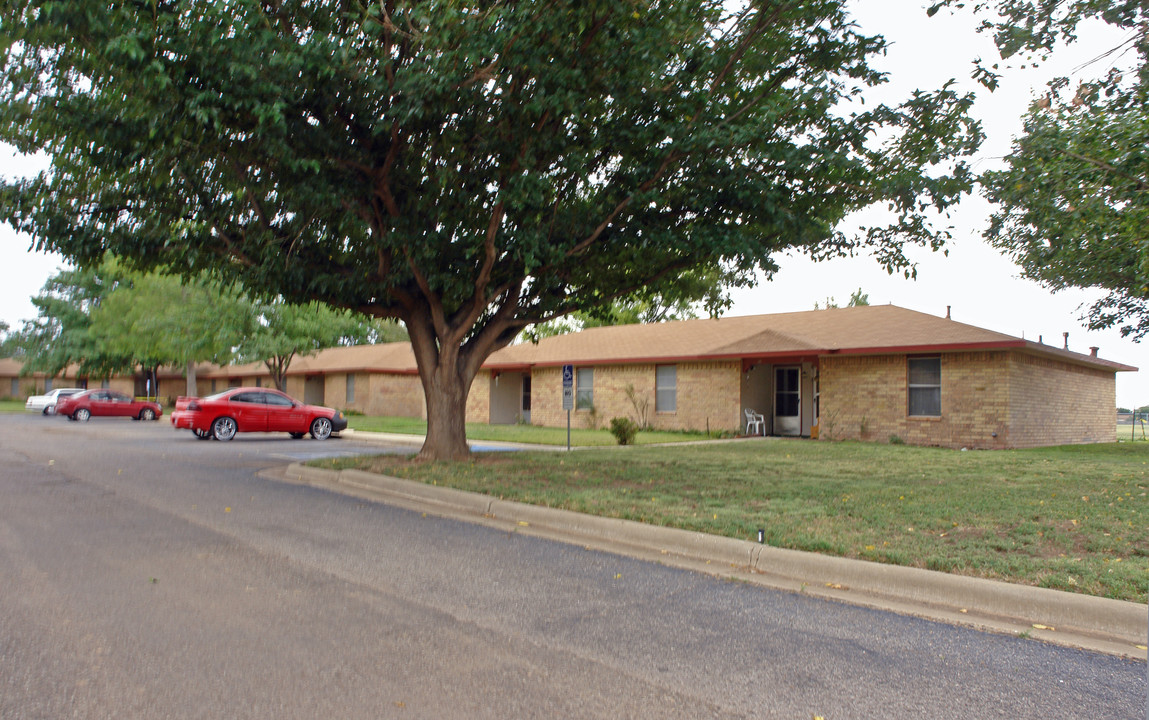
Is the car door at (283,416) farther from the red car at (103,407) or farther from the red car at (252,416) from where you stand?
the red car at (103,407)

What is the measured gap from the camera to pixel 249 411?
73.4ft

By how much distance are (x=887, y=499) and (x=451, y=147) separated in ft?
25.1

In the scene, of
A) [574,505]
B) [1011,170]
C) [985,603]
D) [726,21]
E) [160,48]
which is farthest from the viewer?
[1011,170]

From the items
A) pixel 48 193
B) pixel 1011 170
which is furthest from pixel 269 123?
pixel 1011 170

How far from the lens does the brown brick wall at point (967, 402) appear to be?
18.5 metres

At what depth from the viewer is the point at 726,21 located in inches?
435

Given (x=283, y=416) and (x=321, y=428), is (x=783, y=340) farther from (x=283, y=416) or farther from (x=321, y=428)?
(x=283, y=416)

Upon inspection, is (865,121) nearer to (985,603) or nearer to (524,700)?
(985,603)

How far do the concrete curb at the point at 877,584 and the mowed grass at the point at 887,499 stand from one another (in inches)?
10.9

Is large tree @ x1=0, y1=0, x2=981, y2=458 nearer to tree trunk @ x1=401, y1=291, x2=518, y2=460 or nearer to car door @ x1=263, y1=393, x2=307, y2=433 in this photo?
tree trunk @ x1=401, y1=291, x2=518, y2=460

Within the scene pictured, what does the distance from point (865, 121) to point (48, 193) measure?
1237cm

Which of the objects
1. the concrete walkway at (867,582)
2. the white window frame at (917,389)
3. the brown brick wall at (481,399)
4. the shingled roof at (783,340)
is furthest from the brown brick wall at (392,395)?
the concrete walkway at (867,582)

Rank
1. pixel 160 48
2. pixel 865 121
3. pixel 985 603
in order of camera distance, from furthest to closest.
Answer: pixel 865 121 < pixel 160 48 < pixel 985 603

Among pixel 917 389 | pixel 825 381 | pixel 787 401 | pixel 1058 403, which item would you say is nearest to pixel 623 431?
pixel 825 381
